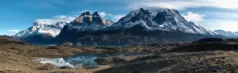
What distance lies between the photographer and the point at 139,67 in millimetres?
55594

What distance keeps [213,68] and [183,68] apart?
4592 millimetres

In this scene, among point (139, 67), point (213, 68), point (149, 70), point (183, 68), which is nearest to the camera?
point (213, 68)

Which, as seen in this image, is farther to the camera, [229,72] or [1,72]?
[1,72]

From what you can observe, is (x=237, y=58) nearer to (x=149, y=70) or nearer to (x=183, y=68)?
(x=183, y=68)

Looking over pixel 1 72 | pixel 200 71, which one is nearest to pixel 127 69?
pixel 200 71

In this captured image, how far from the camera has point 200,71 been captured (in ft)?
140

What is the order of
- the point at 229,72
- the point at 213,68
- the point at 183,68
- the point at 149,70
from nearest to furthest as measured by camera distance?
the point at 229,72, the point at 213,68, the point at 183,68, the point at 149,70

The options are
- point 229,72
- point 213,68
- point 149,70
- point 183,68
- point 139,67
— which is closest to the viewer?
point 229,72

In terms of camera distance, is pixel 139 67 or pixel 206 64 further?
pixel 139 67

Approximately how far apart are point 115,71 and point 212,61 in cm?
1658

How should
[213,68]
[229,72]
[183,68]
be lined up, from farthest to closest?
[183,68]
[213,68]
[229,72]

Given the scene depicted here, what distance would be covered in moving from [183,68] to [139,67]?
10781mm

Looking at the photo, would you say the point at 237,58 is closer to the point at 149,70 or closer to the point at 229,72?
the point at 229,72

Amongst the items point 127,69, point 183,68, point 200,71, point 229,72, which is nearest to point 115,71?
point 127,69
